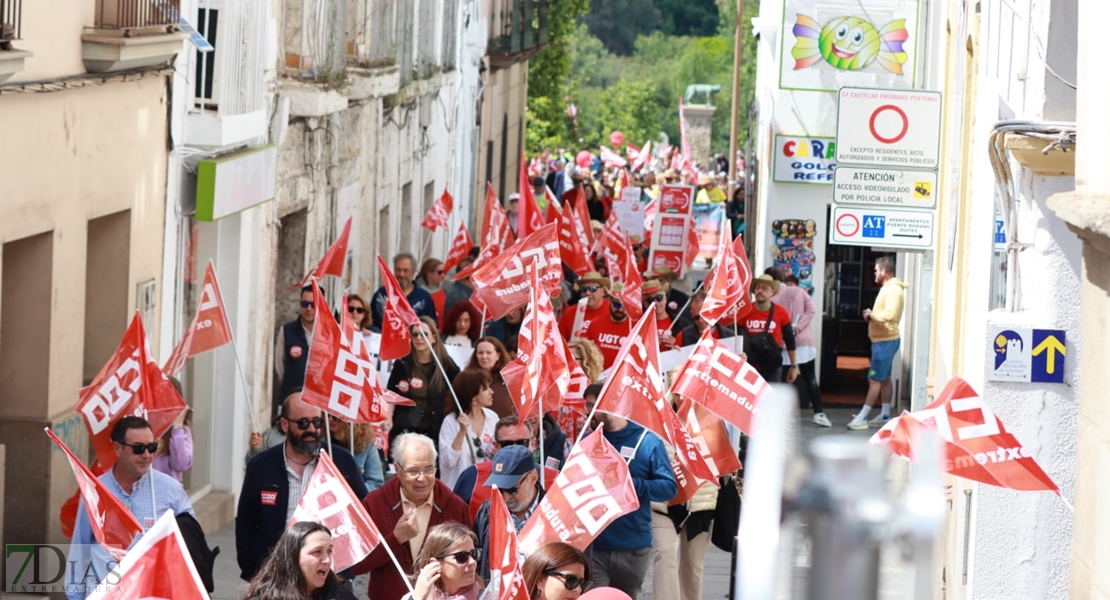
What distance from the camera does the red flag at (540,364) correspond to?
399 inches

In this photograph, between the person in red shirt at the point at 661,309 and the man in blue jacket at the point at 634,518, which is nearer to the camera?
the man in blue jacket at the point at 634,518

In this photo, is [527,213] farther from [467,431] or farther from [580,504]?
[580,504]

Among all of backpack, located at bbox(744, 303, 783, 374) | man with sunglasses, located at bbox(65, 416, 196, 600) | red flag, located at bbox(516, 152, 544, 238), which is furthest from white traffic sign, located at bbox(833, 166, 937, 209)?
man with sunglasses, located at bbox(65, 416, 196, 600)

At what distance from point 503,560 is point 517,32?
2968cm

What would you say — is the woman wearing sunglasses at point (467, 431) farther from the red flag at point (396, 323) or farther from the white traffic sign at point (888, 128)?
the white traffic sign at point (888, 128)

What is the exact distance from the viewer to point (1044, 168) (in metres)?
8.84

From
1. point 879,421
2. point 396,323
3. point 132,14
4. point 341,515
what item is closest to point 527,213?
point 879,421

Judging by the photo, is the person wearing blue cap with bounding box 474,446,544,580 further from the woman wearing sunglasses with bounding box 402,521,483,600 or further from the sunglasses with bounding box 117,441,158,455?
the sunglasses with bounding box 117,441,158,455

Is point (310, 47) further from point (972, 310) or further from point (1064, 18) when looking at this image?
point (1064, 18)

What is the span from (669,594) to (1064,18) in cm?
363

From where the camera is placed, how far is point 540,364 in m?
10.2

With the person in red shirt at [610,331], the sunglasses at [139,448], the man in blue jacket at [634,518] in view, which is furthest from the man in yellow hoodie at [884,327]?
the sunglasses at [139,448]

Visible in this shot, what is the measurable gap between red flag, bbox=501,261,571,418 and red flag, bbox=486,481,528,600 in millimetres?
2519

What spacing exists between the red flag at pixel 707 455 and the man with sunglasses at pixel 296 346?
410cm
